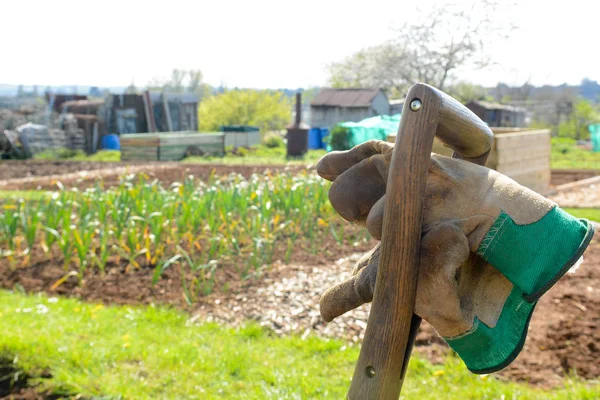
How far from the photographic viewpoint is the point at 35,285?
5613 millimetres

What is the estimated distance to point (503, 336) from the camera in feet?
3.89

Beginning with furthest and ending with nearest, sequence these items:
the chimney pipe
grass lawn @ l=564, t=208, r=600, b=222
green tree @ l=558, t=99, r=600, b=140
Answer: green tree @ l=558, t=99, r=600, b=140 < the chimney pipe < grass lawn @ l=564, t=208, r=600, b=222

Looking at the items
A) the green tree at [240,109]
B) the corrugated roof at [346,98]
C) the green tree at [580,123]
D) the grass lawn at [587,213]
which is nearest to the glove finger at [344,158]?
the grass lawn at [587,213]

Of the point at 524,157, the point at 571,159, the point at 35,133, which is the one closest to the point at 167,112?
the point at 35,133

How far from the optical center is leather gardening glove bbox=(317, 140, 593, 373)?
44.2 inches

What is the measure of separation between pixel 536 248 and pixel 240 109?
2914 centimetres

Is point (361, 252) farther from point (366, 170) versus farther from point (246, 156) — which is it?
point (246, 156)

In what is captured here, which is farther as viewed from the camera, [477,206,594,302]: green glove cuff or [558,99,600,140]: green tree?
[558,99,600,140]: green tree

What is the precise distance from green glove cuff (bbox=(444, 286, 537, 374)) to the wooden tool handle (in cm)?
11

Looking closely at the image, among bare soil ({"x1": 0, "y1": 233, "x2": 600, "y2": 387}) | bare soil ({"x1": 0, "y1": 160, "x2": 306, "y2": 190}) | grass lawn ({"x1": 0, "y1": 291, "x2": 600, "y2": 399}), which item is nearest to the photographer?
grass lawn ({"x1": 0, "y1": 291, "x2": 600, "y2": 399})

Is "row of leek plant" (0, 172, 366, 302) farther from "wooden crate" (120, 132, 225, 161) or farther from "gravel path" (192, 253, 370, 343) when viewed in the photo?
"wooden crate" (120, 132, 225, 161)

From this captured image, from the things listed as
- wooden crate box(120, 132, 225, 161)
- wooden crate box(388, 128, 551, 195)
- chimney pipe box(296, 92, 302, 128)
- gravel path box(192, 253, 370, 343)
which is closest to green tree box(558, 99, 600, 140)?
chimney pipe box(296, 92, 302, 128)

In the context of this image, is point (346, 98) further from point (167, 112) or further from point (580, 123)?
point (580, 123)

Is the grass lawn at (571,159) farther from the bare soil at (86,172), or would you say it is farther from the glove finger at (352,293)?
the glove finger at (352,293)
